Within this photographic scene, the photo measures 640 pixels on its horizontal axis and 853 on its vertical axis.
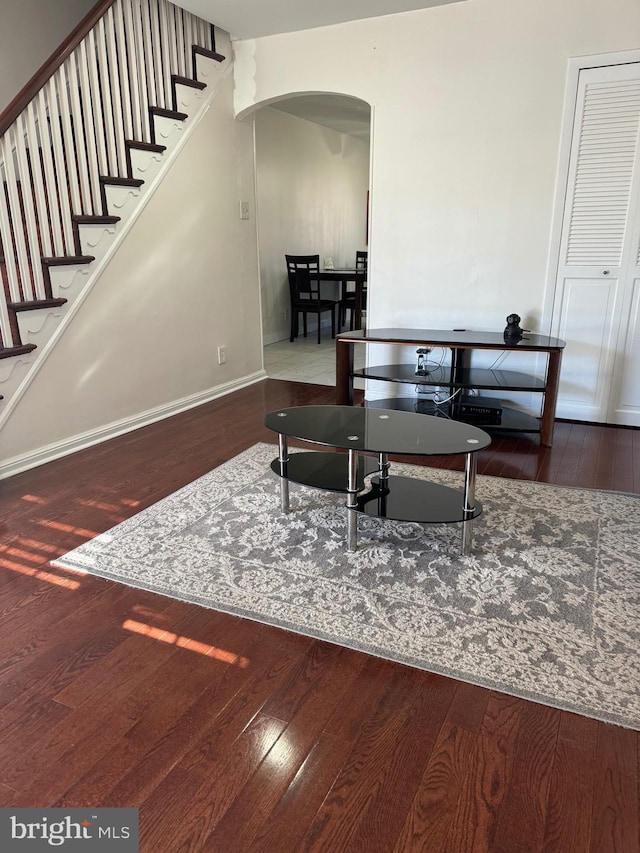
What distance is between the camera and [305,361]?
5820 mm

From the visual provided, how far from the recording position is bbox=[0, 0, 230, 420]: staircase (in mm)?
2945

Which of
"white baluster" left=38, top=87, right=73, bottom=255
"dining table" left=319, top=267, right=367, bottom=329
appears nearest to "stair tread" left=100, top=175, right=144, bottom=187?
"white baluster" left=38, top=87, right=73, bottom=255

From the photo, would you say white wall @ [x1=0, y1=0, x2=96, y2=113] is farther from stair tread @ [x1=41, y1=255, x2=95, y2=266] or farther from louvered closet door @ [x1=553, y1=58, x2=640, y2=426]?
louvered closet door @ [x1=553, y1=58, x2=640, y2=426]

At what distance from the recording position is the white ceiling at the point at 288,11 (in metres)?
3.56

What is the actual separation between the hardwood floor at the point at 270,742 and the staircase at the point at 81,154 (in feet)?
5.26

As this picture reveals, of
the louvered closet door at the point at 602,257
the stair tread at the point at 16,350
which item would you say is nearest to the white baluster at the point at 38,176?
the stair tread at the point at 16,350

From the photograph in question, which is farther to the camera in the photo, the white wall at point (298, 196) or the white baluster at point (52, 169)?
the white wall at point (298, 196)

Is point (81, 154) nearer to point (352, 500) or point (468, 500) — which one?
point (352, 500)

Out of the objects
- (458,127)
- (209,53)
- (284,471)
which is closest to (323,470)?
(284,471)

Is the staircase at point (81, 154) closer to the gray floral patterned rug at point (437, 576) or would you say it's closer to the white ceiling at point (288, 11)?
the white ceiling at point (288, 11)

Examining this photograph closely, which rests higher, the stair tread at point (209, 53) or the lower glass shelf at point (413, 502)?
the stair tread at point (209, 53)

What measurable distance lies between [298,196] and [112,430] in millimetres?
4559

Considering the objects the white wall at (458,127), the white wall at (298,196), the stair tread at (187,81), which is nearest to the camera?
the white wall at (458,127)

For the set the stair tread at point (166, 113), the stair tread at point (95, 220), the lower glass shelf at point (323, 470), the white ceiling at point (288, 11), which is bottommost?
the lower glass shelf at point (323, 470)
